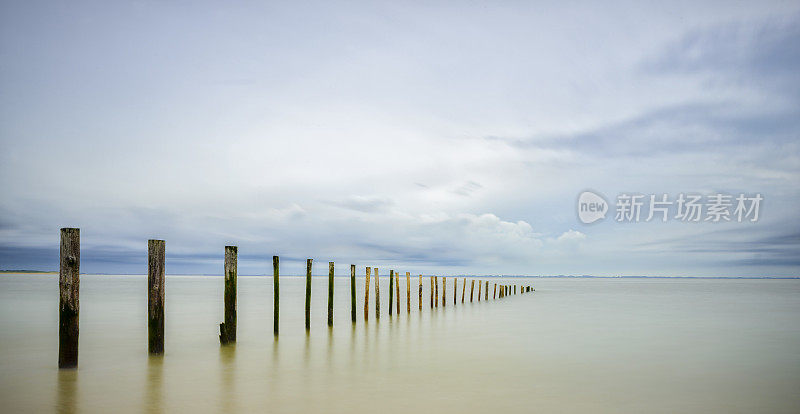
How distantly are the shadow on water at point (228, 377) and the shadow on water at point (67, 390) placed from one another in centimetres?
163

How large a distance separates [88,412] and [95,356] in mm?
4984

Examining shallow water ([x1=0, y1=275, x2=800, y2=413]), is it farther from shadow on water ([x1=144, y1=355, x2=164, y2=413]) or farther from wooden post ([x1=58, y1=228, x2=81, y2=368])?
wooden post ([x1=58, y1=228, x2=81, y2=368])

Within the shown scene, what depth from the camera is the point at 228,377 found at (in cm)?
866

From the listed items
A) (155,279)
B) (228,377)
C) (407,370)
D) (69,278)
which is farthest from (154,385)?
(407,370)

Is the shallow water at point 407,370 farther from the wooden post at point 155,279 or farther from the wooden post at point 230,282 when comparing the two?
the wooden post at point 155,279

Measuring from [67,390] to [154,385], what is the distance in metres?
1.04

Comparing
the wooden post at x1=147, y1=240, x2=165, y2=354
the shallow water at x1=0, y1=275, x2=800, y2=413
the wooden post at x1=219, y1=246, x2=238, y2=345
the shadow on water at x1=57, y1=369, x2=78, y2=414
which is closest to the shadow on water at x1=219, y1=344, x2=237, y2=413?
the shallow water at x1=0, y1=275, x2=800, y2=413

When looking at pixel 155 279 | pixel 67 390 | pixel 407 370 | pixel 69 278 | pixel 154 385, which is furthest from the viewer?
pixel 155 279

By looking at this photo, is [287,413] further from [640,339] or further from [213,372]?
[640,339]

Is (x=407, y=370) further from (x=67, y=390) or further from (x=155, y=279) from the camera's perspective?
(x=67, y=390)

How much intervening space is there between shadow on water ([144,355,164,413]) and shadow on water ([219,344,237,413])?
2.32 ft

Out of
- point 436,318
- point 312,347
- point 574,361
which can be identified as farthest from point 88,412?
point 436,318

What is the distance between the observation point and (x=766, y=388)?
8406 millimetres

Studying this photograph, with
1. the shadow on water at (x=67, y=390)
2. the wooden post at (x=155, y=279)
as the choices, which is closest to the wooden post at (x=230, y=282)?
the wooden post at (x=155, y=279)
